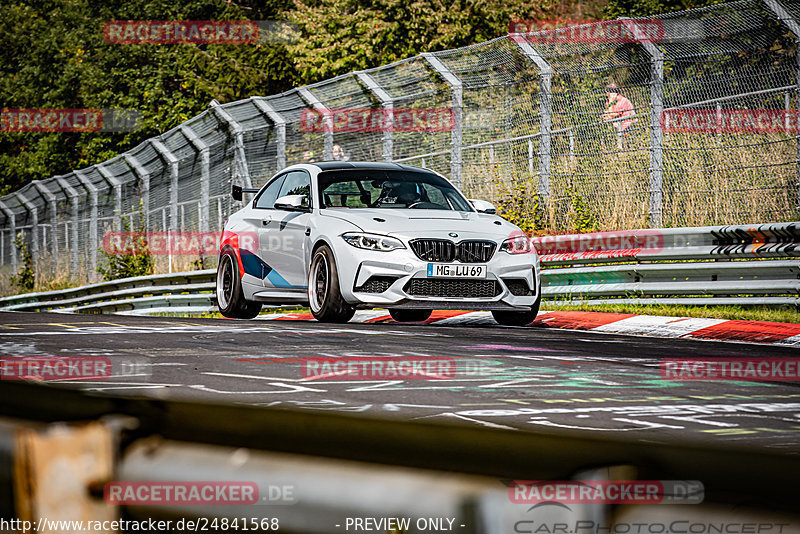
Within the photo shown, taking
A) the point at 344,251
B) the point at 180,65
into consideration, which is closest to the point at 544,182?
the point at 344,251

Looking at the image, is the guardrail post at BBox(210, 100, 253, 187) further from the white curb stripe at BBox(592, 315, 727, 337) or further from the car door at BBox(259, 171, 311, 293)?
the white curb stripe at BBox(592, 315, 727, 337)

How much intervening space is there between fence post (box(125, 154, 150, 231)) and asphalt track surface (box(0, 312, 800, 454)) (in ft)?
41.4

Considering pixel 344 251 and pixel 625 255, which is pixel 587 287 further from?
pixel 344 251

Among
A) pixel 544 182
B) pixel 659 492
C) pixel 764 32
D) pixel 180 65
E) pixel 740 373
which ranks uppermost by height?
pixel 180 65

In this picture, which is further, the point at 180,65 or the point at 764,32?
the point at 180,65

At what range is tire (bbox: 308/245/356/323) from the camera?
10.2 metres

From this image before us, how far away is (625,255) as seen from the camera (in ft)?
40.9

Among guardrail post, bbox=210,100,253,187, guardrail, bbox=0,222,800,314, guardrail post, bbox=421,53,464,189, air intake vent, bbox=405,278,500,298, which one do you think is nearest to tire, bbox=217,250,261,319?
air intake vent, bbox=405,278,500,298

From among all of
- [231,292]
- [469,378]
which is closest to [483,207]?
[231,292]

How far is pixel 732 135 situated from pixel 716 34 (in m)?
1.21

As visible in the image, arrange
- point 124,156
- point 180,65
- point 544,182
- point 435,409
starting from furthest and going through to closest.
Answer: point 180,65 → point 124,156 → point 544,182 → point 435,409

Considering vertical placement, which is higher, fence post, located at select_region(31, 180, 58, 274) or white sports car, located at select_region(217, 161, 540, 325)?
fence post, located at select_region(31, 180, 58, 274)

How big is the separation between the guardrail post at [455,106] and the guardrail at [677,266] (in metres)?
2.78

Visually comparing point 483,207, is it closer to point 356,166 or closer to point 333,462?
point 356,166
